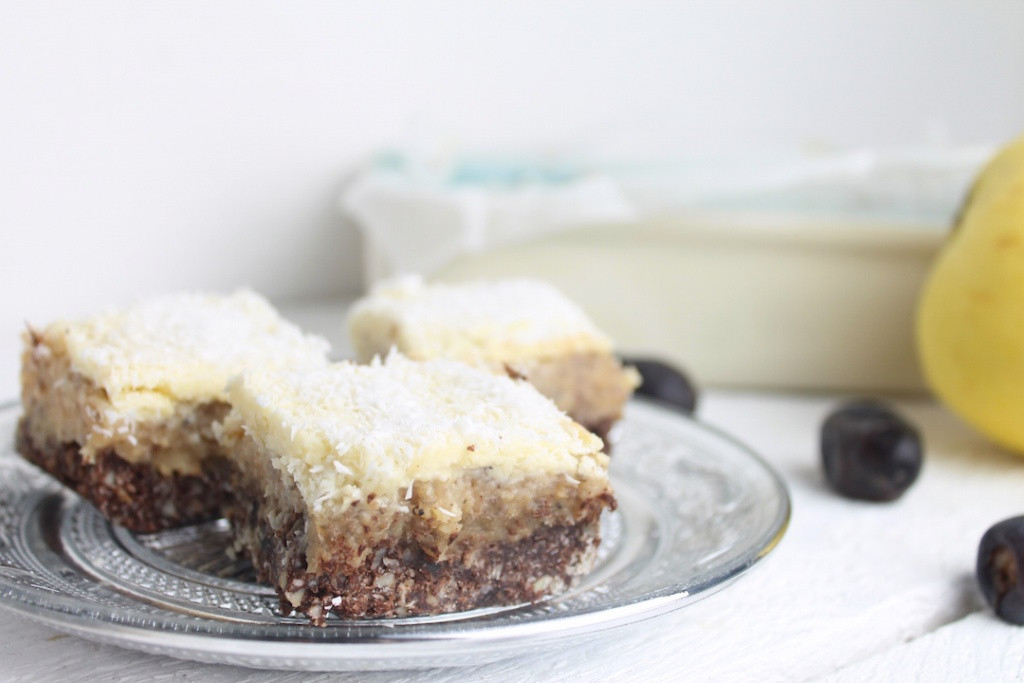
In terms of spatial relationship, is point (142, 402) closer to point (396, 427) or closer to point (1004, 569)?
point (396, 427)

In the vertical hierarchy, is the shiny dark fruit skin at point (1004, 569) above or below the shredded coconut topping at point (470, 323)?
below

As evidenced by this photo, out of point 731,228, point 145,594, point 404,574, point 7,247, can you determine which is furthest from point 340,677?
point 7,247

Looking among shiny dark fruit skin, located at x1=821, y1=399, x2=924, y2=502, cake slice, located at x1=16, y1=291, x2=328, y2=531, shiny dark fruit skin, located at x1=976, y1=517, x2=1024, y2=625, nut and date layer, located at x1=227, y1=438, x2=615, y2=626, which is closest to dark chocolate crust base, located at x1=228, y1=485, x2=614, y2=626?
nut and date layer, located at x1=227, y1=438, x2=615, y2=626

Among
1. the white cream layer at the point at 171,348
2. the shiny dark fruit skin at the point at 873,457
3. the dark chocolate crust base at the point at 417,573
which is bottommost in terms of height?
the shiny dark fruit skin at the point at 873,457

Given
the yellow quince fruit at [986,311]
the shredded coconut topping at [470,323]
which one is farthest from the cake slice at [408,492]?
the yellow quince fruit at [986,311]

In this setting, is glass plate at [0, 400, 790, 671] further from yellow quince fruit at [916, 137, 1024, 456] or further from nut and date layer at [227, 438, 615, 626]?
yellow quince fruit at [916, 137, 1024, 456]

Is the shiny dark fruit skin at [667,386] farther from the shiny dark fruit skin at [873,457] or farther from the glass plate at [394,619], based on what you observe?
the shiny dark fruit skin at [873,457]
